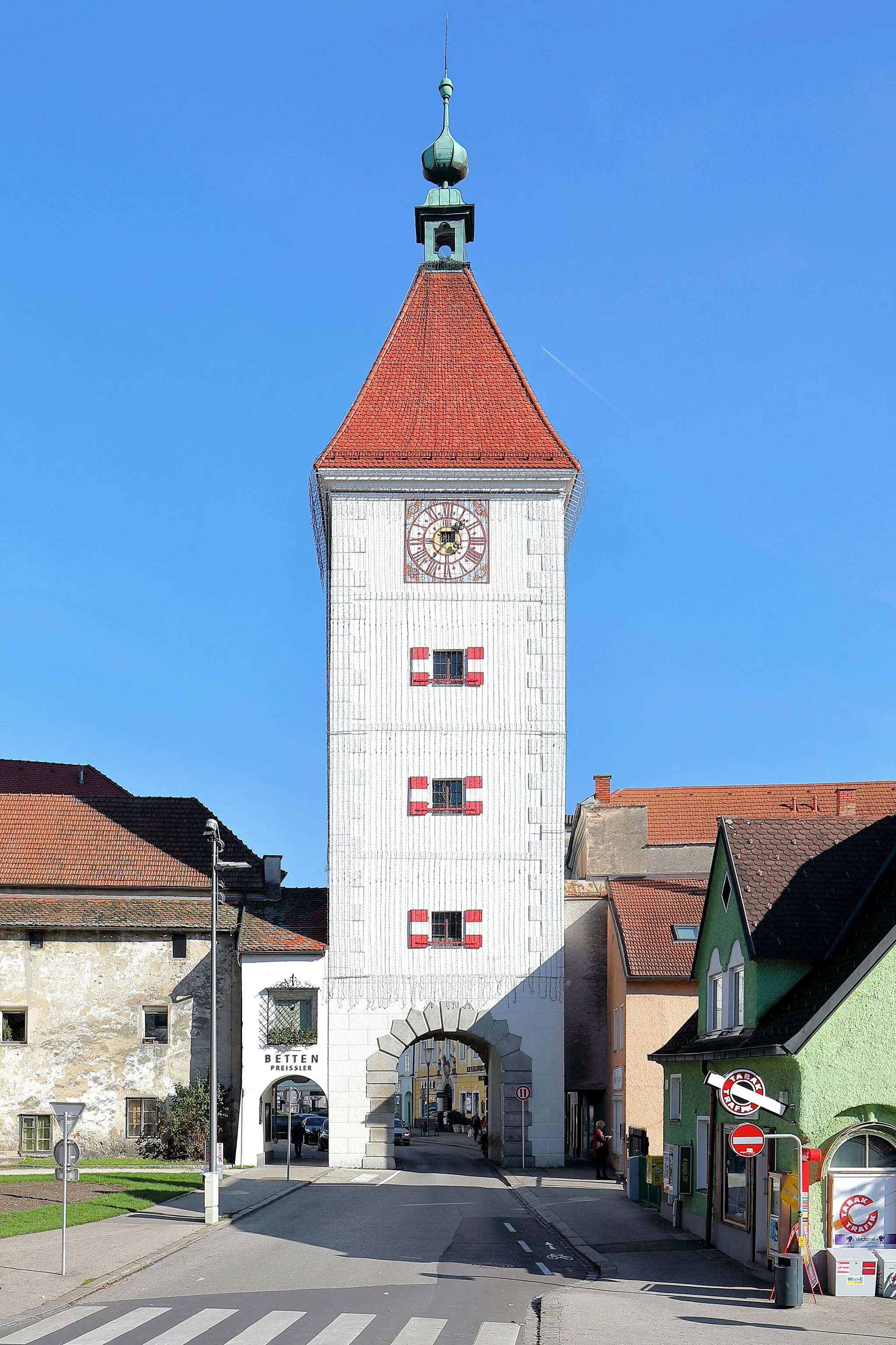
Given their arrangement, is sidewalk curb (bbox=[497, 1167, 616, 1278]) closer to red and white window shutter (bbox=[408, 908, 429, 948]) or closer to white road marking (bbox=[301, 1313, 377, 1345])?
white road marking (bbox=[301, 1313, 377, 1345])

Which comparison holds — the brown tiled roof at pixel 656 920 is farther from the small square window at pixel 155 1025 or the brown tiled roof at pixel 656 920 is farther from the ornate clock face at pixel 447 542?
the small square window at pixel 155 1025

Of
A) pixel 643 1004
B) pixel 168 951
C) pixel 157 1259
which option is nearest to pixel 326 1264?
pixel 157 1259

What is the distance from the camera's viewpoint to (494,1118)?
46.6 metres

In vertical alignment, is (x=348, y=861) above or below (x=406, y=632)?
below

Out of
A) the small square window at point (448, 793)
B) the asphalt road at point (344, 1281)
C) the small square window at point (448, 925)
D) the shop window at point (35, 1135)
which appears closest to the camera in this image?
the asphalt road at point (344, 1281)

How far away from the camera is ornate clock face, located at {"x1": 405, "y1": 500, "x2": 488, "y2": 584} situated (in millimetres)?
47281

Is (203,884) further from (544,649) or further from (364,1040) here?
(544,649)

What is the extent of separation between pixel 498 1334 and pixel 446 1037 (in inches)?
1138

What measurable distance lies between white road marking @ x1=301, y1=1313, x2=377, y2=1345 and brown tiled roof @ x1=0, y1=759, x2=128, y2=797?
4526cm

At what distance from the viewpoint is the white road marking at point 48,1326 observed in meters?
16.3

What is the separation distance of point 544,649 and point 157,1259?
2654 cm

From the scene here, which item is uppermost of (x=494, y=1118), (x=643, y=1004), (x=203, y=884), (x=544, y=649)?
(x=544, y=649)

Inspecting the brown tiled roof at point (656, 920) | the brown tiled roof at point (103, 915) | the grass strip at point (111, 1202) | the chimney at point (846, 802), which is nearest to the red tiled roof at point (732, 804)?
the chimney at point (846, 802)

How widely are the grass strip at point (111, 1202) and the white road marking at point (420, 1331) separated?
10.9 meters
